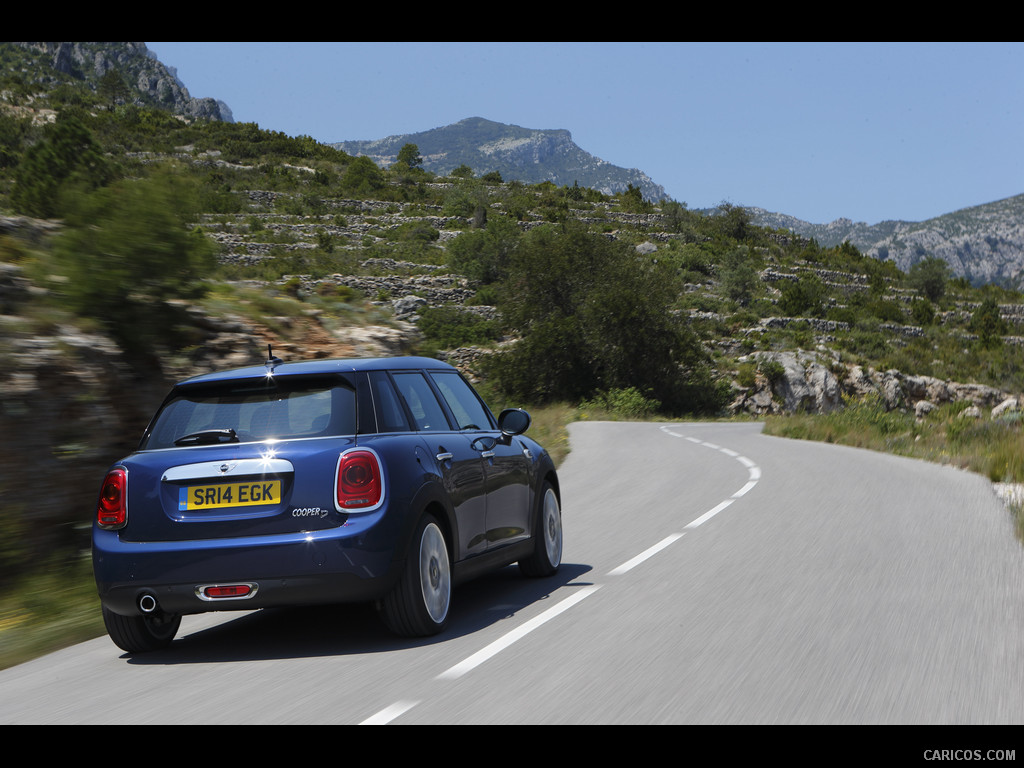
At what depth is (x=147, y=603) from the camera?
5.34m

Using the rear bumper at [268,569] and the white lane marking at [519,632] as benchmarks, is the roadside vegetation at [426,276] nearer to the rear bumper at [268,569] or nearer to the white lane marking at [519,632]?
the rear bumper at [268,569]

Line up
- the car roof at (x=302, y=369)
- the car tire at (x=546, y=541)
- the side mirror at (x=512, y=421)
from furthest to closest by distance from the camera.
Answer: the car tire at (x=546, y=541)
the side mirror at (x=512, y=421)
the car roof at (x=302, y=369)

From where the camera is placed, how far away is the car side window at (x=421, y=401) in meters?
6.26

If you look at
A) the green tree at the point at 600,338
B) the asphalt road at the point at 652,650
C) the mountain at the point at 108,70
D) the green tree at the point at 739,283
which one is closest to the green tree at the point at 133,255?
the asphalt road at the point at 652,650

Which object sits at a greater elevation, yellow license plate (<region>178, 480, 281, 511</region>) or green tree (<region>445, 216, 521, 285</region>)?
green tree (<region>445, 216, 521, 285</region>)

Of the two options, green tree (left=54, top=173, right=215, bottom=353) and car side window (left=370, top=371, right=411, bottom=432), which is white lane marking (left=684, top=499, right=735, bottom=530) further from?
green tree (left=54, top=173, right=215, bottom=353)

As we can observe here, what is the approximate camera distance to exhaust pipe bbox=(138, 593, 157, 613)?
533 centimetres

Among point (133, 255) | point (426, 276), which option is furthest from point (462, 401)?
point (426, 276)

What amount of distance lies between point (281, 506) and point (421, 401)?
1.44m

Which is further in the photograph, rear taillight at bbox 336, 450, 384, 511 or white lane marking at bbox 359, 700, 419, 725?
rear taillight at bbox 336, 450, 384, 511

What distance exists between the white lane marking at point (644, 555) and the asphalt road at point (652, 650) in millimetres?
31

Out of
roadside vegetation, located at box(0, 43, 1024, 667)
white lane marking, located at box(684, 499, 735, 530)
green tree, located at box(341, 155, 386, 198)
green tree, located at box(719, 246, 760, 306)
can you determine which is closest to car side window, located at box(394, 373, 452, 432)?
roadside vegetation, located at box(0, 43, 1024, 667)

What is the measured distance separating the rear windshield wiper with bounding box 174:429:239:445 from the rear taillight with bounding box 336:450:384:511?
0.64m
